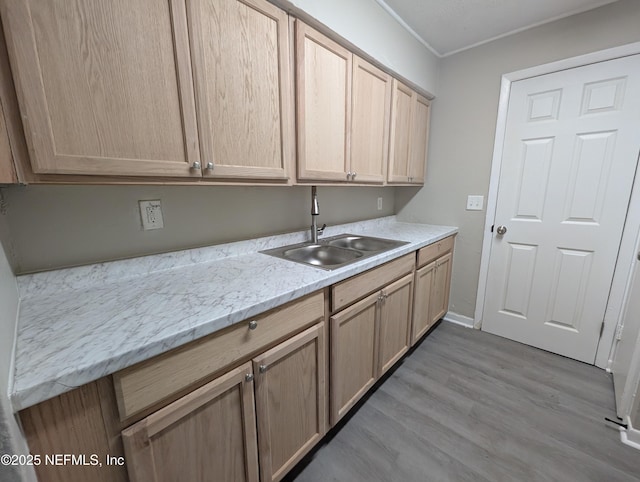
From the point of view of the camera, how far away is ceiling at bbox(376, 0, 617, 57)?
1.59 m

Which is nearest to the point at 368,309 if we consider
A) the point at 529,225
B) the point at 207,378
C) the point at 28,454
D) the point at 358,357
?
the point at 358,357

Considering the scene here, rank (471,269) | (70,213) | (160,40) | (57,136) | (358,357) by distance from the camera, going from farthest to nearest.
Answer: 1. (471,269)
2. (358,357)
3. (70,213)
4. (160,40)
5. (57,136)

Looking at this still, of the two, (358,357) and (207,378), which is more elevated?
(207,378)

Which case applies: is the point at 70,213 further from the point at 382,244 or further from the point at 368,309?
the point at 382,244

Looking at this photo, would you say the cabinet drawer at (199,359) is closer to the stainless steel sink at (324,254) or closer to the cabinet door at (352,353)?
the cabinet door at (352,353)

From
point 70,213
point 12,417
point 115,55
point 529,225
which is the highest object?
point 115,55

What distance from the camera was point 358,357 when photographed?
1365mm

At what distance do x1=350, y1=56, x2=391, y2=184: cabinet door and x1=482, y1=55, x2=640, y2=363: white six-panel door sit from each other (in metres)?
1.05

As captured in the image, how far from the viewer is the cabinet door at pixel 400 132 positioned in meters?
1.86

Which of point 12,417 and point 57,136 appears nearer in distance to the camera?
point 12,417

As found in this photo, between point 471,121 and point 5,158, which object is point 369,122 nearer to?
point 471,121

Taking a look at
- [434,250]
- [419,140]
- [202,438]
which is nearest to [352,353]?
[202,438]

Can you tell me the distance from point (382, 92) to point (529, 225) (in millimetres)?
1516

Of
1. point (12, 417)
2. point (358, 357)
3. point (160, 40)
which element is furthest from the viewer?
point (358, 357)
